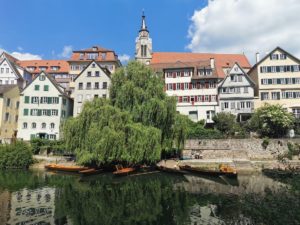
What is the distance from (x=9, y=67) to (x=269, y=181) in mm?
57524

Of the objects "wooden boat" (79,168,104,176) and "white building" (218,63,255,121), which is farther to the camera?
"white building" (218,63,255,121)

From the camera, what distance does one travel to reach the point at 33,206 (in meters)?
19.0

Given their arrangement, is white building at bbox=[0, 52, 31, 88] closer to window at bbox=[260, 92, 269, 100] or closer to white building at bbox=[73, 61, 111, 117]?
white building at bbox=[73, 61, 111, 117]

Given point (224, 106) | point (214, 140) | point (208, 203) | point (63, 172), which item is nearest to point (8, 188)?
point (63, 172)

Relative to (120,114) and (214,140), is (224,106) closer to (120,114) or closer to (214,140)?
(214,140)

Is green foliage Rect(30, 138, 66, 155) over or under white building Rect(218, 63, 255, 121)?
under

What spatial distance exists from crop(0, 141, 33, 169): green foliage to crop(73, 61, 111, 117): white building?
17.0 metres

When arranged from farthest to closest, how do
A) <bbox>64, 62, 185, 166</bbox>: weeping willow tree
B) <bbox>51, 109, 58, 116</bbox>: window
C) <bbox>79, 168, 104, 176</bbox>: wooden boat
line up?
<bbox>51, 109, 58, 116</bbox>: window, <bbox>79, 168, 104, 176</bbox>: wooden boat, <bbox>64, 62, 185, 166</bbox>: weeping willow tree

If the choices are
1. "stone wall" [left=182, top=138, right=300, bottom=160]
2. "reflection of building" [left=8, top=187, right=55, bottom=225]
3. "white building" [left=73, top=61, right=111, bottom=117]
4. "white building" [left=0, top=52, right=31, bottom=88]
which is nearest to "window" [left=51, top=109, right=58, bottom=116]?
"white building" [left=73, top=61, right=111, bottom=117]

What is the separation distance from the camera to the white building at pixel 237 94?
5209cm

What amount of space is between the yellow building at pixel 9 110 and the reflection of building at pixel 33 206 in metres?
32.3

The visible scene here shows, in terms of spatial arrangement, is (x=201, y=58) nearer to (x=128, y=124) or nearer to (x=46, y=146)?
(x=46, y=146)

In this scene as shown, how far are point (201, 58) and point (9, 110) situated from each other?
4424cm

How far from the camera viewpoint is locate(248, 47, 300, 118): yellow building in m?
51.5
